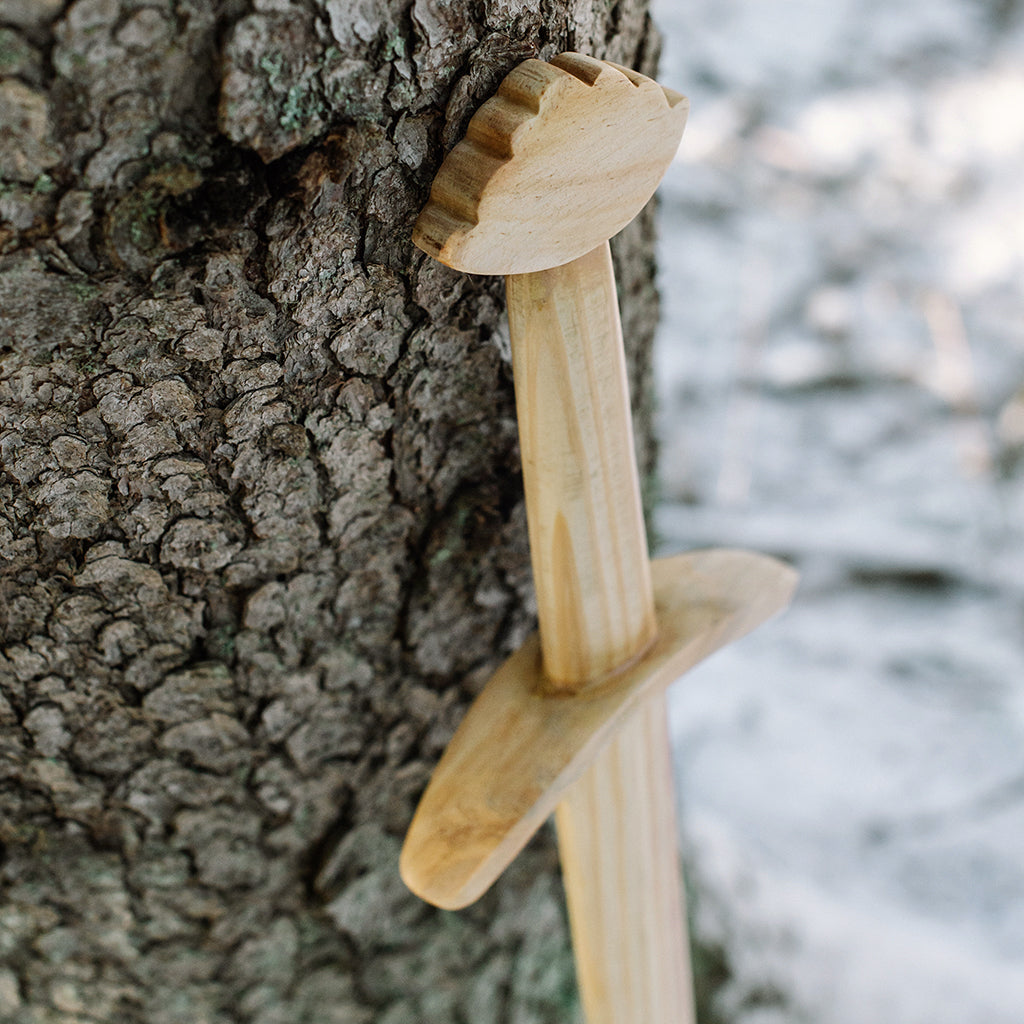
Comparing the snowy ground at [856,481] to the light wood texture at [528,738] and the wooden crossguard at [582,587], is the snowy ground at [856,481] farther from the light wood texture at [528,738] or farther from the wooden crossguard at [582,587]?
the light wood texture at [528,738]

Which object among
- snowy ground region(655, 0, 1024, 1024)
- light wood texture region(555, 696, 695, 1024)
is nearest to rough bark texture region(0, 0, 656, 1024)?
light wood texture region(555, 696, 695, 1024)

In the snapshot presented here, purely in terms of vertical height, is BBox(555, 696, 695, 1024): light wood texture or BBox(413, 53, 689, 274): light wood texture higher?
BBox(413, 53, 689, 274): light wood texture

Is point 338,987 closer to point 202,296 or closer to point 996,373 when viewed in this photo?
point 202,296

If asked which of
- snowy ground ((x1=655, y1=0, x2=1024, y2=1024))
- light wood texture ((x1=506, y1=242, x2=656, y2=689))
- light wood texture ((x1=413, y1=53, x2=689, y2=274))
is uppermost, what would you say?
light wood texture ((x1=413, y1=53, x2=689, y2=274))

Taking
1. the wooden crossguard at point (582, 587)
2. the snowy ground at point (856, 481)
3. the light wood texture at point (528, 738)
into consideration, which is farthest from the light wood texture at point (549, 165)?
the snowy ground at point (856, 481)

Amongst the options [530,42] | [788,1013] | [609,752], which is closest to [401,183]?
[530,42]

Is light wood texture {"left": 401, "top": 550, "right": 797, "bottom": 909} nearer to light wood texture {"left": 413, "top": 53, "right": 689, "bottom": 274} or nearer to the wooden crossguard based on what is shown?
the wooden crossguard

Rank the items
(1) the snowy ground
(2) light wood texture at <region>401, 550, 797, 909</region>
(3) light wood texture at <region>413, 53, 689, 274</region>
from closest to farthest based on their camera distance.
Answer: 1. (3) light wood texture at <region>413, 53, 689, 274</region>
2. (2) light wood texture at <region>401, 550, 797, 909</region>
3. (1) the snowy ground
